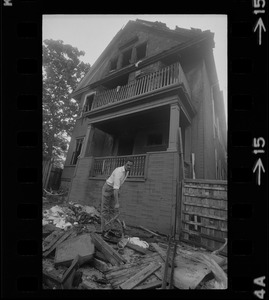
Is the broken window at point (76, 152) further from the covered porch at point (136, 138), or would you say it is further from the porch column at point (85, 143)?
the porch column at point (85, 143)

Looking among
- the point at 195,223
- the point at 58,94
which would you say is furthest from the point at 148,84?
the point at 58,94

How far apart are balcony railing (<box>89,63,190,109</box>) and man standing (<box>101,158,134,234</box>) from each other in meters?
3.92

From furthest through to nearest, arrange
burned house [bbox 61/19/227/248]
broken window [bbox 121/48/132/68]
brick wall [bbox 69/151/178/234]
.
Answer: broken window [bbox 121/48/132/68]
brick wall [bbox 69/151/178/234]
burned house [bbox 61/19/227/248]

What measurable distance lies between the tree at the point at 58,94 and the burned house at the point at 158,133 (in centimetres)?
120

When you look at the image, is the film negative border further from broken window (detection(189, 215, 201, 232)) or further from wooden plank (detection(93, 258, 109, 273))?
broken window (detection(189, 215, 201, 232))

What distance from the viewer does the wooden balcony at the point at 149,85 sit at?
7.29 m

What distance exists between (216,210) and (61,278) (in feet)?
12.9

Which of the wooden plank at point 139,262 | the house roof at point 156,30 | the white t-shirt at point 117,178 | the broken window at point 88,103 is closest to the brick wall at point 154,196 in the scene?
the white t-shirt at point 117,178

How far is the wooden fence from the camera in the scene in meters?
4.68

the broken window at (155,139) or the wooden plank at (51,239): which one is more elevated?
the broken window at (155,139)
